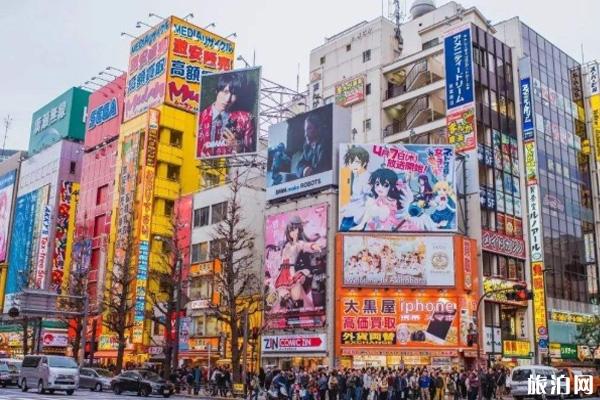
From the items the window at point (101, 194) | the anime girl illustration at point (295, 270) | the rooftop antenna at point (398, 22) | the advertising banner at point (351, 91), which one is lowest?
the anime girl illustration at point (295, 270)

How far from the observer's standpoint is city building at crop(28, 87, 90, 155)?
248ft

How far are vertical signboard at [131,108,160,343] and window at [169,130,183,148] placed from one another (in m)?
2.32

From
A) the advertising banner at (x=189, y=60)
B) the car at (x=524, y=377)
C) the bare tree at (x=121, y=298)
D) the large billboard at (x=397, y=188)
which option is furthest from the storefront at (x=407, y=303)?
the advertising banner at (x=189, y=60)

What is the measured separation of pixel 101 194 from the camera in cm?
6656

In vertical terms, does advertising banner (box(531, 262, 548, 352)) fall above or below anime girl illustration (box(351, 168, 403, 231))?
below

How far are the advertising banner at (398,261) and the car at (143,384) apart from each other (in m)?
12.8

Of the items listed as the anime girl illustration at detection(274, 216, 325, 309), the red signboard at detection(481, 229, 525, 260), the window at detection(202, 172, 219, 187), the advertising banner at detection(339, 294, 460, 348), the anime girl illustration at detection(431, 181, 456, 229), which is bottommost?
the advertising banner at detection(339, 294, 460, 348)

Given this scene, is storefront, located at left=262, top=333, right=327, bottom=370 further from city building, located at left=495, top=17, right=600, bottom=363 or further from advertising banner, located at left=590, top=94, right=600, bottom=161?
advertising banner, located at left=590, top=94, right=600, bottom=161

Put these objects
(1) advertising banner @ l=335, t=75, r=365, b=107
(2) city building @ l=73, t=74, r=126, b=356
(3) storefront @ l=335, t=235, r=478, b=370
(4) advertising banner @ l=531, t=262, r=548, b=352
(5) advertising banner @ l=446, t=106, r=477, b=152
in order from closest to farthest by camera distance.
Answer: (3) storefront @ l=335, t=235, r=478, b=370, (4) advertising banner @ l=531, t=262, r=548, b=352, (5) advertising banner @ l=446, t=106, r=477, b=152, (1) advertising banner @ l=335, t=75, r=365, b=107, (2) city building @ l=73, t=74, r=126, b=356

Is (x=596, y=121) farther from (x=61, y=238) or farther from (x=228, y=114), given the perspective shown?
(x=61, y=238)

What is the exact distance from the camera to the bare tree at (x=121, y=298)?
4566cm

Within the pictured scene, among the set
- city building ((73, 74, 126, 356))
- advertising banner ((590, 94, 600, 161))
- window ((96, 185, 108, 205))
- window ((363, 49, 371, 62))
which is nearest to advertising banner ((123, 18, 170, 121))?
city building ((73, 74, 126, 356))

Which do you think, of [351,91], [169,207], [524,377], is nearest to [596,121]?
[351,91]

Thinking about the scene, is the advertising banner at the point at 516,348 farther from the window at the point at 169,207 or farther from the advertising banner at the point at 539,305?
the window at the point at 169,207
